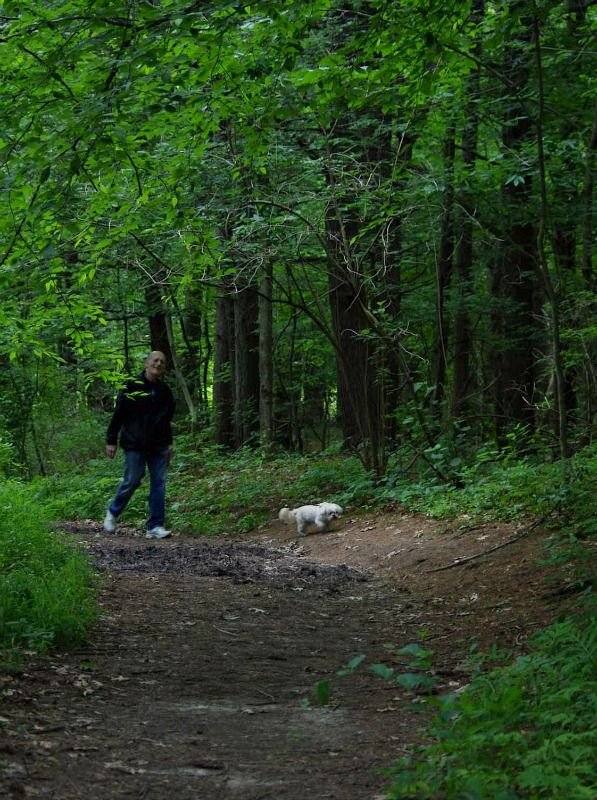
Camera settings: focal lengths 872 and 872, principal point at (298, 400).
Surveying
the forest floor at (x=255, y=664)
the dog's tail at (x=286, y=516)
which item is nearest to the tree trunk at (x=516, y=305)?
the dog's tail at (x=286, y=516)

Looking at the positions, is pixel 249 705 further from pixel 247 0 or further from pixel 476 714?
pixel 247 0

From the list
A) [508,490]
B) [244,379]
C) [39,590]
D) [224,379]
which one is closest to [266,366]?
[244,379]

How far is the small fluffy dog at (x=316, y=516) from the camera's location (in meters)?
11.9

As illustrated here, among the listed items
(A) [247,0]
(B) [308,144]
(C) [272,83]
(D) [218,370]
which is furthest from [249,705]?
(D) [218,370]

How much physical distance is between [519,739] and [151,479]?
8.34m

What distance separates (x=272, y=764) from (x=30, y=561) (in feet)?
12.3

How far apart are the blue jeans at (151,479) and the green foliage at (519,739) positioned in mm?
7185

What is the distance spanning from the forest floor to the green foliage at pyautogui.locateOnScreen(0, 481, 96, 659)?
0.58ft

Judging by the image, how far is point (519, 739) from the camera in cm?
342

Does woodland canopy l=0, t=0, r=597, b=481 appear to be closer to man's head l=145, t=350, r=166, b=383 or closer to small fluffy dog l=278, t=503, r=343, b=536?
man's head l=145, t=350, r=166, b=383

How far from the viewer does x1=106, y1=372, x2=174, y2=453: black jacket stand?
36.3 feet

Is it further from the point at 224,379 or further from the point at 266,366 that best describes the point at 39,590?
the point at 224,379

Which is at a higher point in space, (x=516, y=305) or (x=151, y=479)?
(x=516, y=305)

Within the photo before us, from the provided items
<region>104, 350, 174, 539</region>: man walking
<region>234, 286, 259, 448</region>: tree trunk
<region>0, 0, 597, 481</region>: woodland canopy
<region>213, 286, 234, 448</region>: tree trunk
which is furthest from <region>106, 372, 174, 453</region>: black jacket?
<region>213, 286, 234, 448</region>: tree trunk
